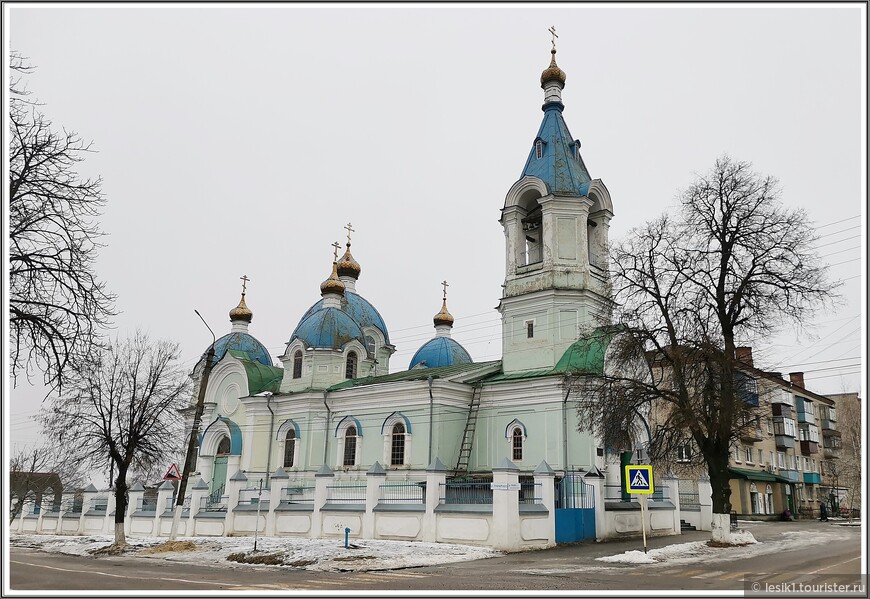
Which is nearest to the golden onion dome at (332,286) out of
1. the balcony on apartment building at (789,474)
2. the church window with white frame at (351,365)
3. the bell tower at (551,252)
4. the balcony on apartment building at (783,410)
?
the church window with white frame at (351,365)

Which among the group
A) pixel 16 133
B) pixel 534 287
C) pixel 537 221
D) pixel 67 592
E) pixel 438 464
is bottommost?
pixel 67 592

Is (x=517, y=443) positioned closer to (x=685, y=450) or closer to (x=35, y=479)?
(x=685, y=450)

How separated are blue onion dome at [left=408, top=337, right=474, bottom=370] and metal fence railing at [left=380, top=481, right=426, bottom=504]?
1501 centimetres

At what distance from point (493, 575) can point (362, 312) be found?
26.7 metres

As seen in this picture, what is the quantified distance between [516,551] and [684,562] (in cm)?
450

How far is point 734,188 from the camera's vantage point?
795 inches

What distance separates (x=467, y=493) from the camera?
2039cm

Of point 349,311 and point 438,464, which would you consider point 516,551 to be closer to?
point 438,464

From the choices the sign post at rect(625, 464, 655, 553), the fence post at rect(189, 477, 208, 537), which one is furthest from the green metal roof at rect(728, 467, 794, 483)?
the fence post at rect(189, 477, 208, 537)

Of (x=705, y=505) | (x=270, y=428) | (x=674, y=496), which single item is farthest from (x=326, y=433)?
(x=705, y=505)

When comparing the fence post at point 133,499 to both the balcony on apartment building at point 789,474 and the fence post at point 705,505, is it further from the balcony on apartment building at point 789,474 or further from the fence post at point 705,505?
the balcony on apartment building at point 789,474

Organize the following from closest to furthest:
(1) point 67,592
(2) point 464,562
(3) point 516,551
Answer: (1) point 67,592 → (2) point 464,562 → (3) point 516,551

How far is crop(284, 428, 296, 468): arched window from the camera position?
3241cm

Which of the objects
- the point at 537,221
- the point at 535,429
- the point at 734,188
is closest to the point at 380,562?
the point at 535,429
